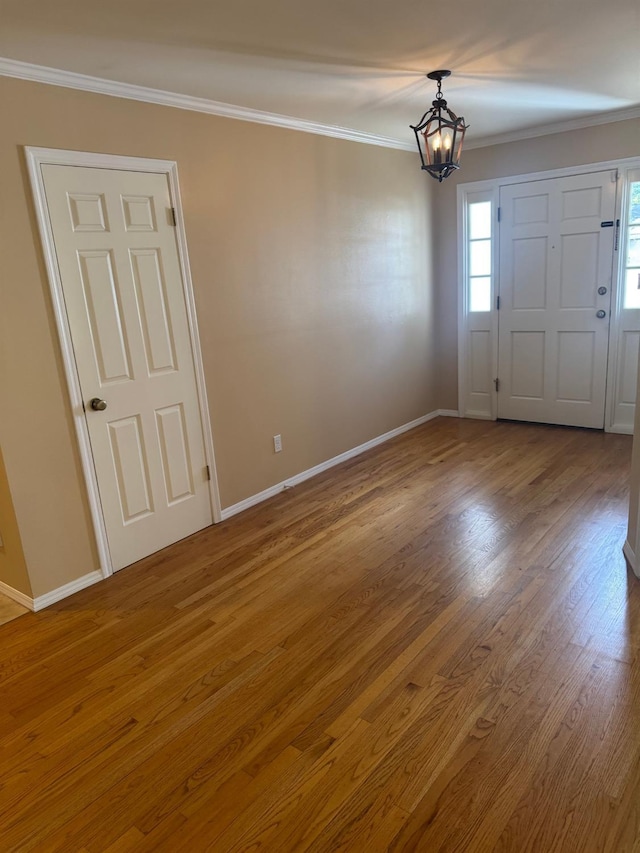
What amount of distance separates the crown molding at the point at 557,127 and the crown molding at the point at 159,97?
1.21m

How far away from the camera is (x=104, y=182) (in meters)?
2.84

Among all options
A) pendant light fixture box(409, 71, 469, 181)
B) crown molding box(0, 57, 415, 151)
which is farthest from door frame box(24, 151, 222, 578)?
pendant light fixture box(409, 71, 469, 181)

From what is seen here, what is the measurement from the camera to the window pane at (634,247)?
4.52 metres

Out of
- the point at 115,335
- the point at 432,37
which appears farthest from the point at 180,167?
the point at 432,37

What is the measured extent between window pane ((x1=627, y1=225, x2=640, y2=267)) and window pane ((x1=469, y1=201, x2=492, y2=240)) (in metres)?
1.20

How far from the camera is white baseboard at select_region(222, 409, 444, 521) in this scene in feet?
12.6

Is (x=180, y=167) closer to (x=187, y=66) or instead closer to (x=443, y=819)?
(x=187, y=66)

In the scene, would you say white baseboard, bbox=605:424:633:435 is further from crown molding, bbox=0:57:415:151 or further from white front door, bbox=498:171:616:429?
crown molding, bbox=0:57:415:151

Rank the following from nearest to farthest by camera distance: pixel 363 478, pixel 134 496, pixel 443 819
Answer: pixel 443 819 → pixel 134 496 → pixel 363 478

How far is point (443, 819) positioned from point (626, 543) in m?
1.91

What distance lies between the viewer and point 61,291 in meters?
2.72

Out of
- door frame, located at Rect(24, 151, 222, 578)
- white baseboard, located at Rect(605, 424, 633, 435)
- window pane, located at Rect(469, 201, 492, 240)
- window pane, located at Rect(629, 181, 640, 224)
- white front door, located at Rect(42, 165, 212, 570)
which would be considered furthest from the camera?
window pane, located at Rect(469, 201, 492, 240)

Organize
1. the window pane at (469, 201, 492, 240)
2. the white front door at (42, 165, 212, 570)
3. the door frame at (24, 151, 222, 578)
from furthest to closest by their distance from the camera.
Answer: the window pane at (469, 201, 492, 240) < the white front door at (42, 165, 212, 570) < the door frame at (24, 151, 222, 578)

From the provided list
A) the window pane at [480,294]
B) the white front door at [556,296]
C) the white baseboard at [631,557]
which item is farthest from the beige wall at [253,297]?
the white baseboard at [631,557]
